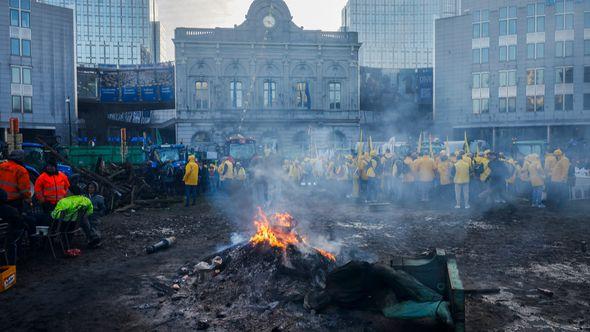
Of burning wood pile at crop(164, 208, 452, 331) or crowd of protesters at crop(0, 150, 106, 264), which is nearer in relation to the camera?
burning wood pile at crop(164, 208, 452, 331)

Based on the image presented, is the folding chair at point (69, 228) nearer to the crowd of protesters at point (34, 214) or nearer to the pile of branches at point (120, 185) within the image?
the crowd of protesters at point (34, 214)

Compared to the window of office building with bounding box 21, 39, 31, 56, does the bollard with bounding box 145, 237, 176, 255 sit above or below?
below

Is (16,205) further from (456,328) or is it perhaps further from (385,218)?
(385,218)

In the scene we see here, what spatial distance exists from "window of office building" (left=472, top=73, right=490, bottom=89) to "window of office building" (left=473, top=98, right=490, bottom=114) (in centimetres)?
150

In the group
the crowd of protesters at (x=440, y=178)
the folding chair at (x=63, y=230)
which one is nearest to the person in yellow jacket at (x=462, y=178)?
the crowd of protesters at (x=440, y=178)

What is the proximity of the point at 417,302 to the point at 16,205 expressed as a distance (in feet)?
27.8

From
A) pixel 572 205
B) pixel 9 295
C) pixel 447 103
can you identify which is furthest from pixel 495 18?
pixel 9 295

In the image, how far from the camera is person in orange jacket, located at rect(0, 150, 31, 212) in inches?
337

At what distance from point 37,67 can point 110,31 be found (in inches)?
2736

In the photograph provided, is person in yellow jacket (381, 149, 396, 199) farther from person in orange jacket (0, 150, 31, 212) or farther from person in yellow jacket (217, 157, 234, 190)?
person in orange jacket (0, 150, 31, 212)

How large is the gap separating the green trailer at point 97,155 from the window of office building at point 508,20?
4082cm

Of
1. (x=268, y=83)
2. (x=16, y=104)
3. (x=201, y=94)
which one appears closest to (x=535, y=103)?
(x=268, y=83)

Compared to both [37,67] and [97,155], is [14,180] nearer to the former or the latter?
[97,155]

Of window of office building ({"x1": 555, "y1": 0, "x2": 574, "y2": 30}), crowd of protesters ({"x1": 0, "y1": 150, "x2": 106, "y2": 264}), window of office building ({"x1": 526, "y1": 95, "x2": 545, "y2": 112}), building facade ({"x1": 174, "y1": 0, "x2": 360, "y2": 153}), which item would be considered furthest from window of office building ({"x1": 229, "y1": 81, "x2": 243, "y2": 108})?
window of office building ({"x1": 555, "y1": 0, "x2": 574, "y2": 30})
